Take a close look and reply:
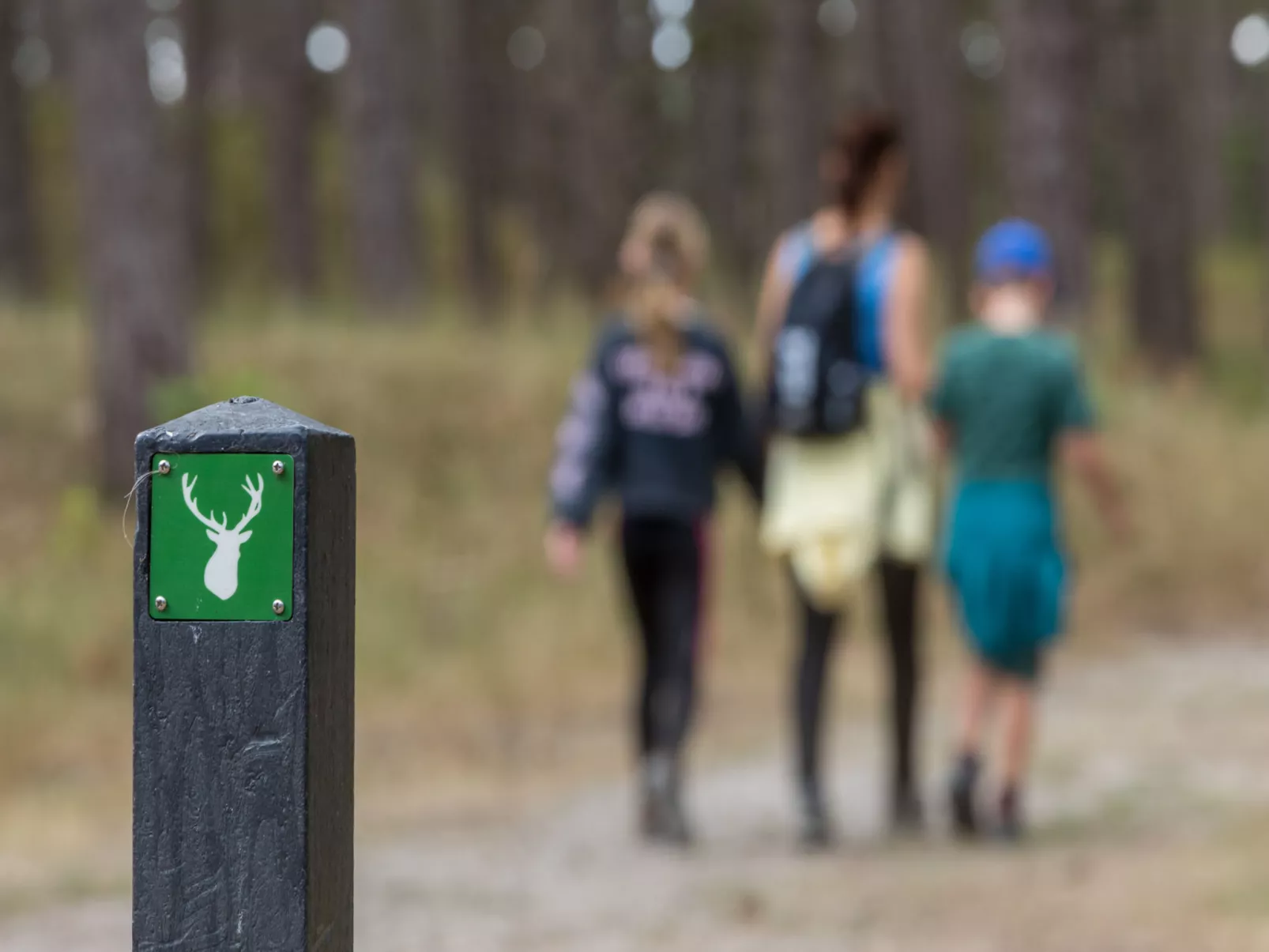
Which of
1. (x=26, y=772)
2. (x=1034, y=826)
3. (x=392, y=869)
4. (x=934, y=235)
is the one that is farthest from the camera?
(x=934, y=235)

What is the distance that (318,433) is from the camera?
2334 mm

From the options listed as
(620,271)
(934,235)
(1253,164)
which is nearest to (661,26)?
(934,235)

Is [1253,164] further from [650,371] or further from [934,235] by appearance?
[650,371]

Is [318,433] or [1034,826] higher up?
[318,433]

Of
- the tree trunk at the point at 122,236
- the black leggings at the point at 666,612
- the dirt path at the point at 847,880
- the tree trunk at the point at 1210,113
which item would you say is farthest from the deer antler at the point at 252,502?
the tree trunk at the point at 1210,113

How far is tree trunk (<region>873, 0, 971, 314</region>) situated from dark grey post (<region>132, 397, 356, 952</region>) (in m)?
18.0

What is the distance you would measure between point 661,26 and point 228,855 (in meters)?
21.4

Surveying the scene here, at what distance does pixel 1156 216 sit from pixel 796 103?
4.37 meters

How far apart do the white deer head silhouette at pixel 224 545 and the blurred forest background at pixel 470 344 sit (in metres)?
4.08

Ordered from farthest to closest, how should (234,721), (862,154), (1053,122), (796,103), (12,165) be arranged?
(796,103) < (12,165) < (1053,122) < (862,154) < (234,721)

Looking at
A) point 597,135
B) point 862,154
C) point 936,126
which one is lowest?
point 862,154

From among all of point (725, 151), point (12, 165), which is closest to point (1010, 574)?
point (12, 165)

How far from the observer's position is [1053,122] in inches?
472

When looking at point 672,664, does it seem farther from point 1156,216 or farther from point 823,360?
point 1156,216
